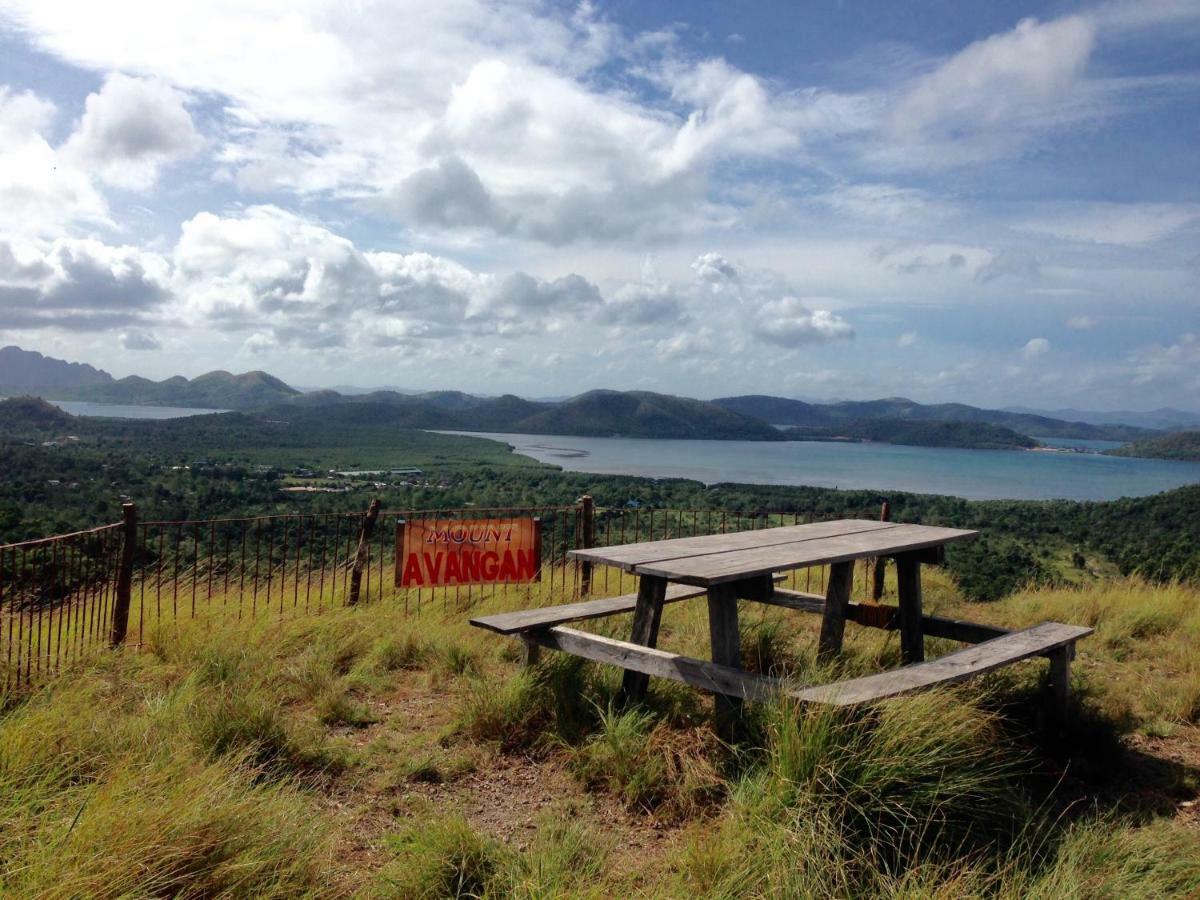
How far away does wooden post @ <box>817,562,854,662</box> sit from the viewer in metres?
4.82

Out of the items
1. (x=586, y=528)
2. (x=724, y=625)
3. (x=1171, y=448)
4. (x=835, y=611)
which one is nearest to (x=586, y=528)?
(x=586, y=528)

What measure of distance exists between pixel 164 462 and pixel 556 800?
71032mm

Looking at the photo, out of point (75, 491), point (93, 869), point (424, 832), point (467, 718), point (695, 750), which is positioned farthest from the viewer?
point (75, 491)

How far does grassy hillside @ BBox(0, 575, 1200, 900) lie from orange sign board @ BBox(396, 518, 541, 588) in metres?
1.69

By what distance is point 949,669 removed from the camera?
3.96 m

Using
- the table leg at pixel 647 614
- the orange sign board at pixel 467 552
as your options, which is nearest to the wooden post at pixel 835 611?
the table leg at pixel 647 614

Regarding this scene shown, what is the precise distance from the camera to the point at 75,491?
133 feet

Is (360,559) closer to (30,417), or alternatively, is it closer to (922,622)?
(922,622)

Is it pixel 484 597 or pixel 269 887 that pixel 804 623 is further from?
pixel 269 887

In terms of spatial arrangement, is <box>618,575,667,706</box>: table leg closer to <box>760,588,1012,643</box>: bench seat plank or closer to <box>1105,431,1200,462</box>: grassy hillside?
<box>760,588,1012,643</box>: bench seat plank

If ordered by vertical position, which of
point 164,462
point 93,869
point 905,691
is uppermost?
point 905,691

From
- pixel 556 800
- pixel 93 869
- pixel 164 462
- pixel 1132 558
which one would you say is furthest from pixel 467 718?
pixel 164 462

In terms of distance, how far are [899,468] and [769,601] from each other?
113 m

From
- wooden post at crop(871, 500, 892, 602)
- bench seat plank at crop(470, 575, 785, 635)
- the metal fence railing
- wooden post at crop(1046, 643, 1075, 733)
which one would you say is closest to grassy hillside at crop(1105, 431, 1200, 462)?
wooden post at crop(871, 500, 892, 602)
